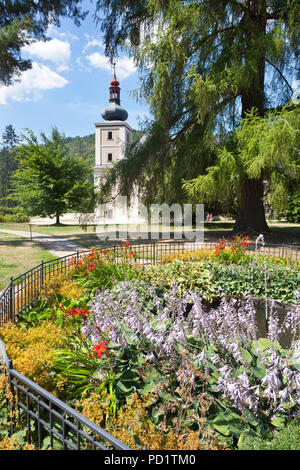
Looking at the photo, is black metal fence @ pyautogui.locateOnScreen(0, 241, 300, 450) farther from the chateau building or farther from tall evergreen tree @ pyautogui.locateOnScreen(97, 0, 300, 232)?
the chateau building

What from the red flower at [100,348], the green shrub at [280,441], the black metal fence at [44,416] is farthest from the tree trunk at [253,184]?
the green shrub at [280,441]

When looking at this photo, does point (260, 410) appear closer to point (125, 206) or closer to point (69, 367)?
point (69, 367)

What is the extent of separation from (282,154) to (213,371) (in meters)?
8.49

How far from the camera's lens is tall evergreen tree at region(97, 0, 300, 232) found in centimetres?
1041

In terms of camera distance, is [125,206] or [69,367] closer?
[69,367]

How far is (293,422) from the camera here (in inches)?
80.0

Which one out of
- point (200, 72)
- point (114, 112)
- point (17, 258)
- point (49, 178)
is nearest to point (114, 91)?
point (114, 112)

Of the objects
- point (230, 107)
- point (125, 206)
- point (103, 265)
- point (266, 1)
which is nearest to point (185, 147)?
point (230, 107)

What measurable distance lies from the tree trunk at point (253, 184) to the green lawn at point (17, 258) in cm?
749

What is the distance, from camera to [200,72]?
462 inches

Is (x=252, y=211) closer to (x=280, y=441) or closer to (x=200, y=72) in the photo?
(x=200, y=72)

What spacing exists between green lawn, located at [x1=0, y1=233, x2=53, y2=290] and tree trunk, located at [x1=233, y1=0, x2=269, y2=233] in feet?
24.6

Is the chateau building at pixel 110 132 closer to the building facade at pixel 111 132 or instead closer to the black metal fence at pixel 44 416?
the building facade at pixel 111 132

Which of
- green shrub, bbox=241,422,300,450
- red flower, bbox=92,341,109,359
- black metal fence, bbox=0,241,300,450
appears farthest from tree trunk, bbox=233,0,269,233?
green shrub, bbox=241,422,300,450
